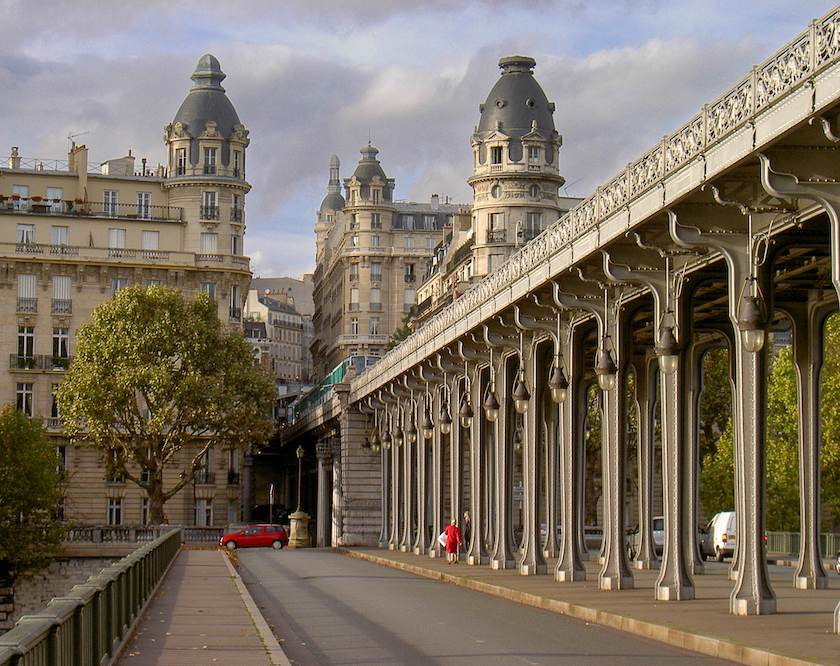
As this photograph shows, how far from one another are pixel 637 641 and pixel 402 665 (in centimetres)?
385

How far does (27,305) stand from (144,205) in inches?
387

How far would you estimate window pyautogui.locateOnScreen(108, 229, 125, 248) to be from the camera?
255ft

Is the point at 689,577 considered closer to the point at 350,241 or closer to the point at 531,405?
the point at 531,405

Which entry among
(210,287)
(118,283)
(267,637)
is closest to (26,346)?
(118,283)

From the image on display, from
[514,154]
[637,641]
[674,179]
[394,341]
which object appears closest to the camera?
[637,641]

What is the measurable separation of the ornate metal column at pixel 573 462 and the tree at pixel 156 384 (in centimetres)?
3781

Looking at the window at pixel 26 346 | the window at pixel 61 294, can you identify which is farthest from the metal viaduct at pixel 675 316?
the window at pixel 61 294

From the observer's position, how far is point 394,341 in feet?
378

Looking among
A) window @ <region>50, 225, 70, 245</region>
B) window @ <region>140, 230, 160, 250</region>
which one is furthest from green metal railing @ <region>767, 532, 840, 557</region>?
window @ <region>50, 225, 70, 245</region>

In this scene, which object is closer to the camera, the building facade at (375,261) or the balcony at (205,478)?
the balcony at (205,478)

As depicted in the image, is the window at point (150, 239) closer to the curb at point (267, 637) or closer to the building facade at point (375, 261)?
the building facade at point (375, 261)

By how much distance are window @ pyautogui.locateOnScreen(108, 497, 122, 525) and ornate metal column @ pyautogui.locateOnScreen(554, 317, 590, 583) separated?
1847 inches

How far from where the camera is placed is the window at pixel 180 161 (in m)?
80.8

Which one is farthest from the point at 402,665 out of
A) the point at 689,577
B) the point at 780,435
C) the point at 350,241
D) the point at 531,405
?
the point at 350,241
